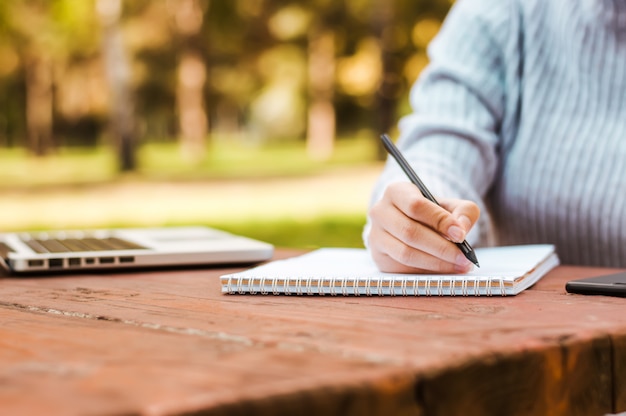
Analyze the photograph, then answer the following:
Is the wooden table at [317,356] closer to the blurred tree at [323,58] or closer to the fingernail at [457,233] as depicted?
the fingernail at [457,233]

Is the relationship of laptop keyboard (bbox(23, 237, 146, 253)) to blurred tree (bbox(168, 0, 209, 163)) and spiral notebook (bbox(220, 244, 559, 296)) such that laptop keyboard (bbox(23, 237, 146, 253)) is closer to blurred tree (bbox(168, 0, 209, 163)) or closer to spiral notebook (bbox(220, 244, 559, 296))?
spiral notebook (bbox(220, 244, 559, 296))

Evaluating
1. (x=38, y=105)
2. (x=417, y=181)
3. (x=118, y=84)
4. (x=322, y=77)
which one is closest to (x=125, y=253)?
(x=417, y=181)

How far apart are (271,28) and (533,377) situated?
1892cm

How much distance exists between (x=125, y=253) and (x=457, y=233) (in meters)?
0.54

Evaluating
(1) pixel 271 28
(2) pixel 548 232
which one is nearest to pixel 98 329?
(2) pixel 548 232

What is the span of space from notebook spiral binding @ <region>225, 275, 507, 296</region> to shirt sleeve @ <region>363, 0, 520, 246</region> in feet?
1.92

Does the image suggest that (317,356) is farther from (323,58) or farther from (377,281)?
(323,58)

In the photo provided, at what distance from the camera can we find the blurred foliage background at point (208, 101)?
29.5 ft

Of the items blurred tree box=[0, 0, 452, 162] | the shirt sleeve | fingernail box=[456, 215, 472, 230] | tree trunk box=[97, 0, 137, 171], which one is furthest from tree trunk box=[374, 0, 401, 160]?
fingernail box=[456, 215, 472, 230]

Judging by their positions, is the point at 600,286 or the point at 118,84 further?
the point at 118,84

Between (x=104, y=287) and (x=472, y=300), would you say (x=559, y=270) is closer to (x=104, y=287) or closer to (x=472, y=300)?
(x=472, y=300)

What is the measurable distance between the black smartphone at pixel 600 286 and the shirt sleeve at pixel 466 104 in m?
0.54

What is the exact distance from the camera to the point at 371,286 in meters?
0.97

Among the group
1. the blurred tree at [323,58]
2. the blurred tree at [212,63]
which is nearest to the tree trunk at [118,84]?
the blurred tree at [212,63]
